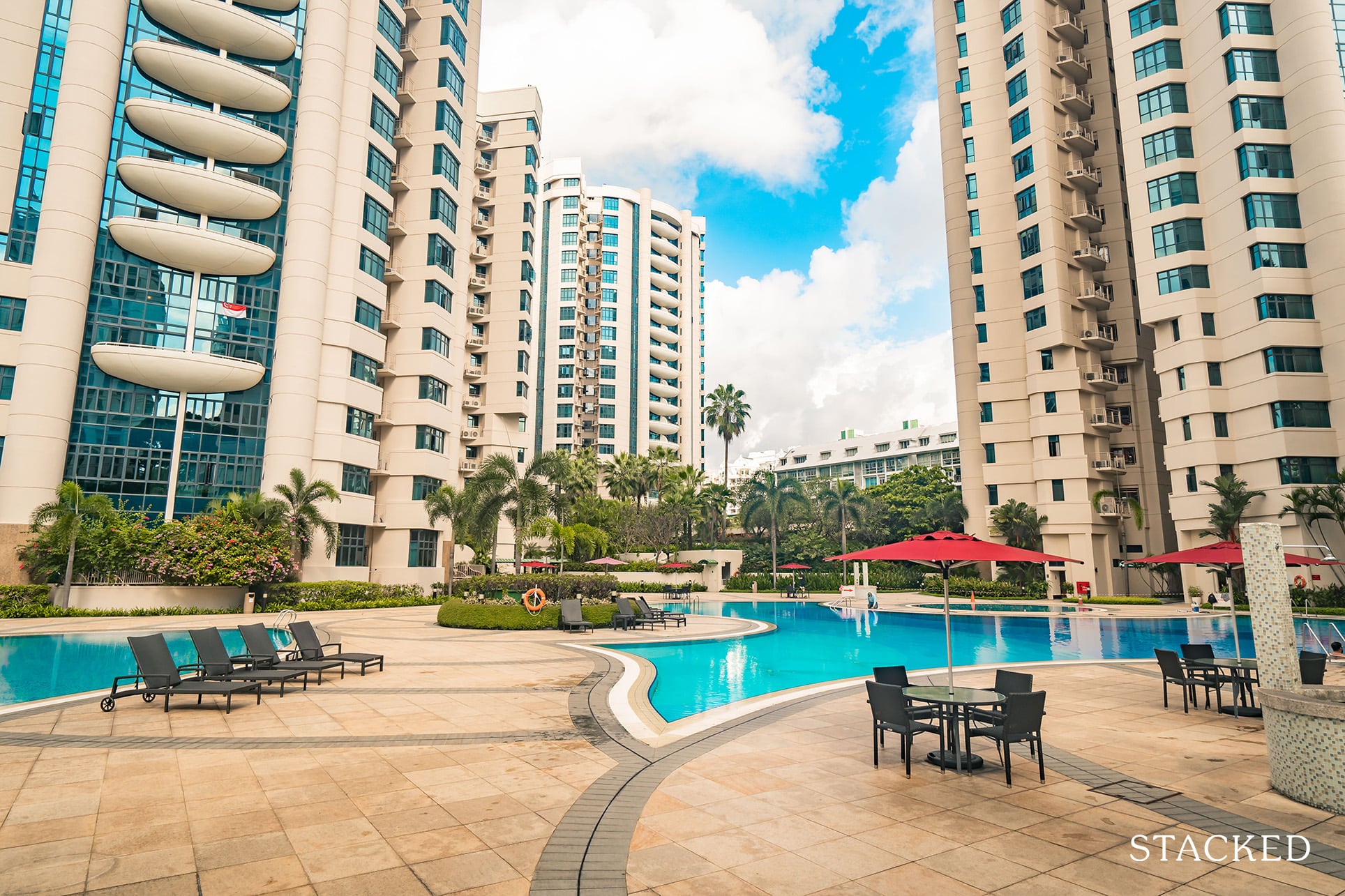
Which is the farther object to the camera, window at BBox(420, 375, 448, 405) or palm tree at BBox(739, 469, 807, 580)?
palm tree at BBox(739, 469, 807, 580)

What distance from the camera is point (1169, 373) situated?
41562 millimetres

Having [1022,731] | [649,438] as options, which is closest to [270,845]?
[1022,731]

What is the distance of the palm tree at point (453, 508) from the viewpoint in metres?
32.4

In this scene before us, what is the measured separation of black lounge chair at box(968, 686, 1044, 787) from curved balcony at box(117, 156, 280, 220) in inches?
1641

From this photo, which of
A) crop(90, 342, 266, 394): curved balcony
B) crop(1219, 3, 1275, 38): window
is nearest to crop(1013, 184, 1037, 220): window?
crop(1219, 3, 1275, 38): window

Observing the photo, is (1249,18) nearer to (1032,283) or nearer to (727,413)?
(1032,283)

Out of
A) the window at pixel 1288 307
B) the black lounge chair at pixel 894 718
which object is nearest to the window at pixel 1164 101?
the window at pixel 1288 307

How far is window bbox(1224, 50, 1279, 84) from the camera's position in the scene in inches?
1529

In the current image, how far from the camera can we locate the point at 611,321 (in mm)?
92312

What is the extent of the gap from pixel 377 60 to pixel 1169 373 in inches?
2019

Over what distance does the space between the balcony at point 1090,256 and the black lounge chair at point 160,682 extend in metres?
53.4

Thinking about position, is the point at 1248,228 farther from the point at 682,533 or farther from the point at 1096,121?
the point at 682,533

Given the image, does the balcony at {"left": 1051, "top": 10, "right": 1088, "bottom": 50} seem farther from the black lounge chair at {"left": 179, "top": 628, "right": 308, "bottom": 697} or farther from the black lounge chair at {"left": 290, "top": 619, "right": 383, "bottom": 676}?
the black lounge chair at {"left": 179, "top": 628, "right": 308, "bottom": 697}

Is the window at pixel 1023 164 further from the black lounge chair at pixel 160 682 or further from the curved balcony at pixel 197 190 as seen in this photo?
the black lounge chair at pixel 160 682
